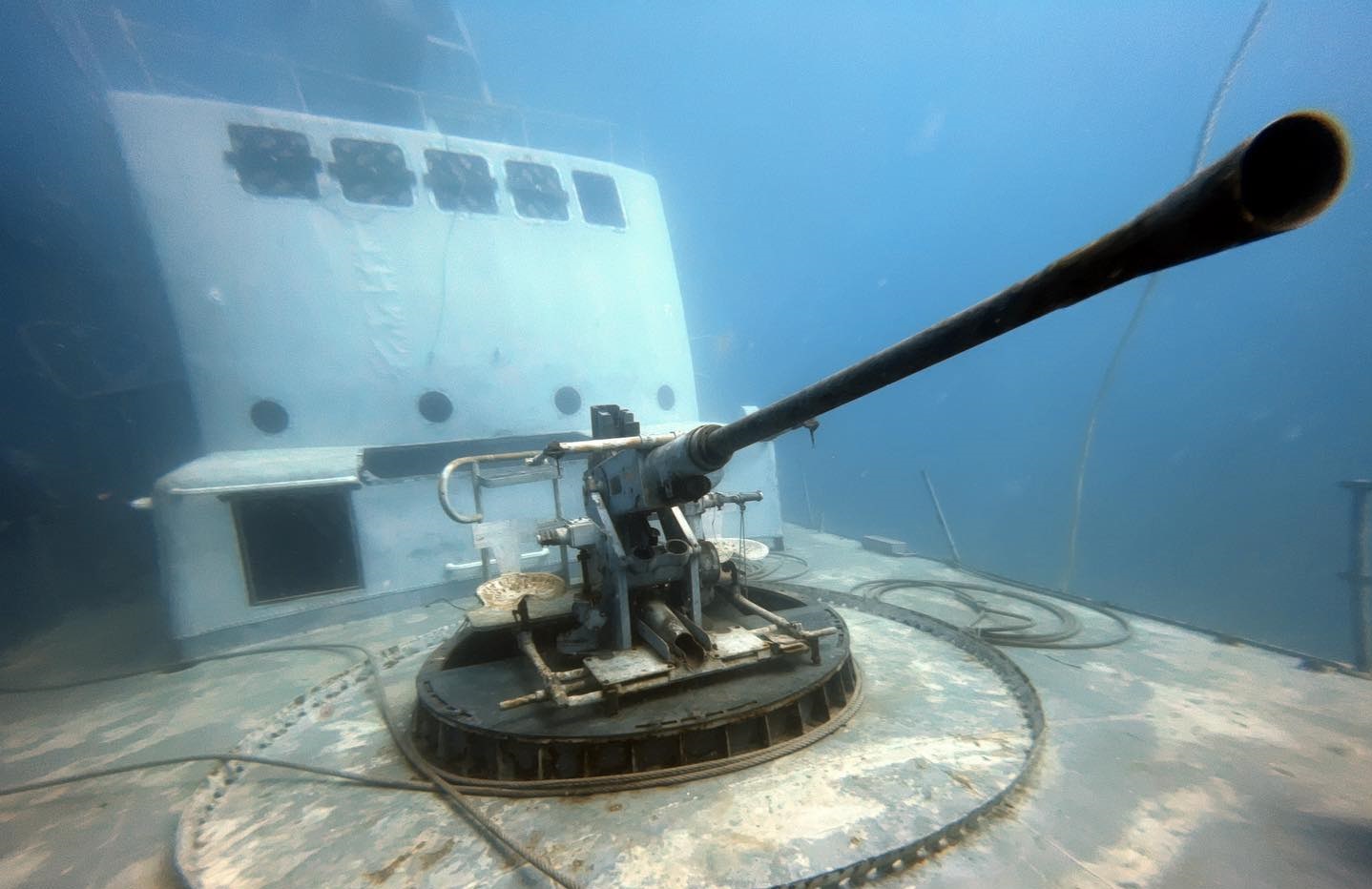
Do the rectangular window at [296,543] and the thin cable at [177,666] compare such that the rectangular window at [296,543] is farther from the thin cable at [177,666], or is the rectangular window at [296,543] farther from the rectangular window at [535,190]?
the rectangular window at [535,190]

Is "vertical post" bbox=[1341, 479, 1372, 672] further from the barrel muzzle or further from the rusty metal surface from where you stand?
the barrel muzzle

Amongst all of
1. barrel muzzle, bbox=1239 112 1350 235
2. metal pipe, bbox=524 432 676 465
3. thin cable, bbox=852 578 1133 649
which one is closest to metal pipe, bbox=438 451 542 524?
metal pipe, bbox=524 432 676 465

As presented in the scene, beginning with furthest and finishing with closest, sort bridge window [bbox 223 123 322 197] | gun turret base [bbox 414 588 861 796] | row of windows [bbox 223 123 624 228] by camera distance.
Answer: row of windows [bbox 223 123 624 228] → bridge window [bbox 223 123 322 197] → gun turret base [bbox 414 588 861 796]

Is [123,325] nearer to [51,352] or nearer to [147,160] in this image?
[51,352]

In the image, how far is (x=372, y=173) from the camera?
10688 mm

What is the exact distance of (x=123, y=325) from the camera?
16.3 metres

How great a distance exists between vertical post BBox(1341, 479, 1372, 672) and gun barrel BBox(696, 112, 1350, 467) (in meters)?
6.30

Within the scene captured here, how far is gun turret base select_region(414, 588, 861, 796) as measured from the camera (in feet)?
11.7

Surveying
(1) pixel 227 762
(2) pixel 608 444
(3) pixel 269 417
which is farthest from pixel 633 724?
(3) pixel 269 417

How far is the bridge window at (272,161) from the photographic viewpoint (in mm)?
9641

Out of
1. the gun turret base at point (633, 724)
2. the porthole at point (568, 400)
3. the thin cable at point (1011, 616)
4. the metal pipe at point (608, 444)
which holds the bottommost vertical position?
the thin cable at point (1011, 616)

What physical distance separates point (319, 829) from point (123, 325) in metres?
20.8

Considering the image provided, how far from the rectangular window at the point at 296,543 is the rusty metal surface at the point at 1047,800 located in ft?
8.22

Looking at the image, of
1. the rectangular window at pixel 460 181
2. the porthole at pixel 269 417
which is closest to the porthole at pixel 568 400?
the rectangular window at pixel 460 181
